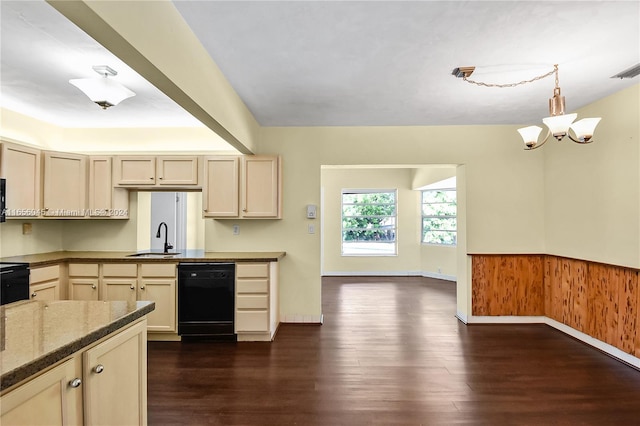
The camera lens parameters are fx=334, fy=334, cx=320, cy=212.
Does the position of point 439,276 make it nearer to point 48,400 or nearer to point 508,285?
point 508,285

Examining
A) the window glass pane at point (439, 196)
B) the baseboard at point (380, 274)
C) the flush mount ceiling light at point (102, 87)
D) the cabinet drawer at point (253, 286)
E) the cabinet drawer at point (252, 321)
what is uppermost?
the flush mount ceiling light at point (102, 87)

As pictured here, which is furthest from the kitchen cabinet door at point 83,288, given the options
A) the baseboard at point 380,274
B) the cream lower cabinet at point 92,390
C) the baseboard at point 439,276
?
the baseboard at point 439,276

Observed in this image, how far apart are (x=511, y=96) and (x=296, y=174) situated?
2.49 meters

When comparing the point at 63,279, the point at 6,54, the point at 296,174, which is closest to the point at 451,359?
the point at 296,174

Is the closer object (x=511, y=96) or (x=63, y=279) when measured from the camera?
(x=511, y=96)

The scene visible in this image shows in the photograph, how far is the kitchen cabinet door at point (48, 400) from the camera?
0.90 metres

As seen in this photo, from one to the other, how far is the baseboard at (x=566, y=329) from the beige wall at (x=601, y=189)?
0.83 meters

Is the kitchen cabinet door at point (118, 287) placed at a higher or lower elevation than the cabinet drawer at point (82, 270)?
lower

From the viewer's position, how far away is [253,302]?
11.8 ft

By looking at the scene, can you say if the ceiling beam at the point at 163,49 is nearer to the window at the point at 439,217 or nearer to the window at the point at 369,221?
the window at the point at 369,221

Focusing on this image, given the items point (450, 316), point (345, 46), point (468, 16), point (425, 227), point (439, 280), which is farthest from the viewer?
point (425, 227)

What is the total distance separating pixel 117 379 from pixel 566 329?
4469mm

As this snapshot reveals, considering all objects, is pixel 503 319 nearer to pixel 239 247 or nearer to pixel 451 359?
pixel 451 359

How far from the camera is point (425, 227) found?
7.81m
